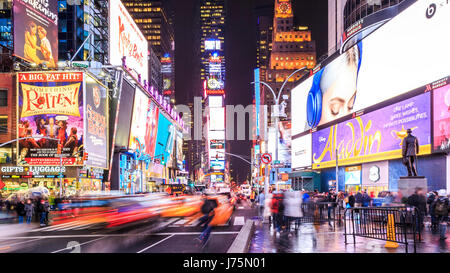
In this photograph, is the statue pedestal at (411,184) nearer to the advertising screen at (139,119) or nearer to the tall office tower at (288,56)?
the advertising screen at (139,119)

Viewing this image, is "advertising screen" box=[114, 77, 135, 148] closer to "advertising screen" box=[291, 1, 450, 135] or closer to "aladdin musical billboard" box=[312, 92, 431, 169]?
"advertising screen" box=[291, 1, 450, 135]

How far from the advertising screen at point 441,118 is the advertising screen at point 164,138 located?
226ft

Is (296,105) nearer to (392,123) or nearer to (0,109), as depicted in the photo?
(392,123)

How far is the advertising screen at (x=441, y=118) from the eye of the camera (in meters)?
28.8

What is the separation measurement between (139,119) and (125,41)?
1514 centimetres

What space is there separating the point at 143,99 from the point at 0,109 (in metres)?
28.7

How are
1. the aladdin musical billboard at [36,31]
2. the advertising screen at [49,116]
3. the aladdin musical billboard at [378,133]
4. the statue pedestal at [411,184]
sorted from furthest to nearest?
the advertising screen at [49,116], the aladdin musical billboard at [36,31], the aladdin musical billboard at [378,133], the statue pedestal at [411,184]

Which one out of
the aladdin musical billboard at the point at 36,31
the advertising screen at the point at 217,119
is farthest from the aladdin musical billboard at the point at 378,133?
the advertising screen at the point at 217,119

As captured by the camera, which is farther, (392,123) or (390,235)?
(392,123)

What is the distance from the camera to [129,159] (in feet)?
245
